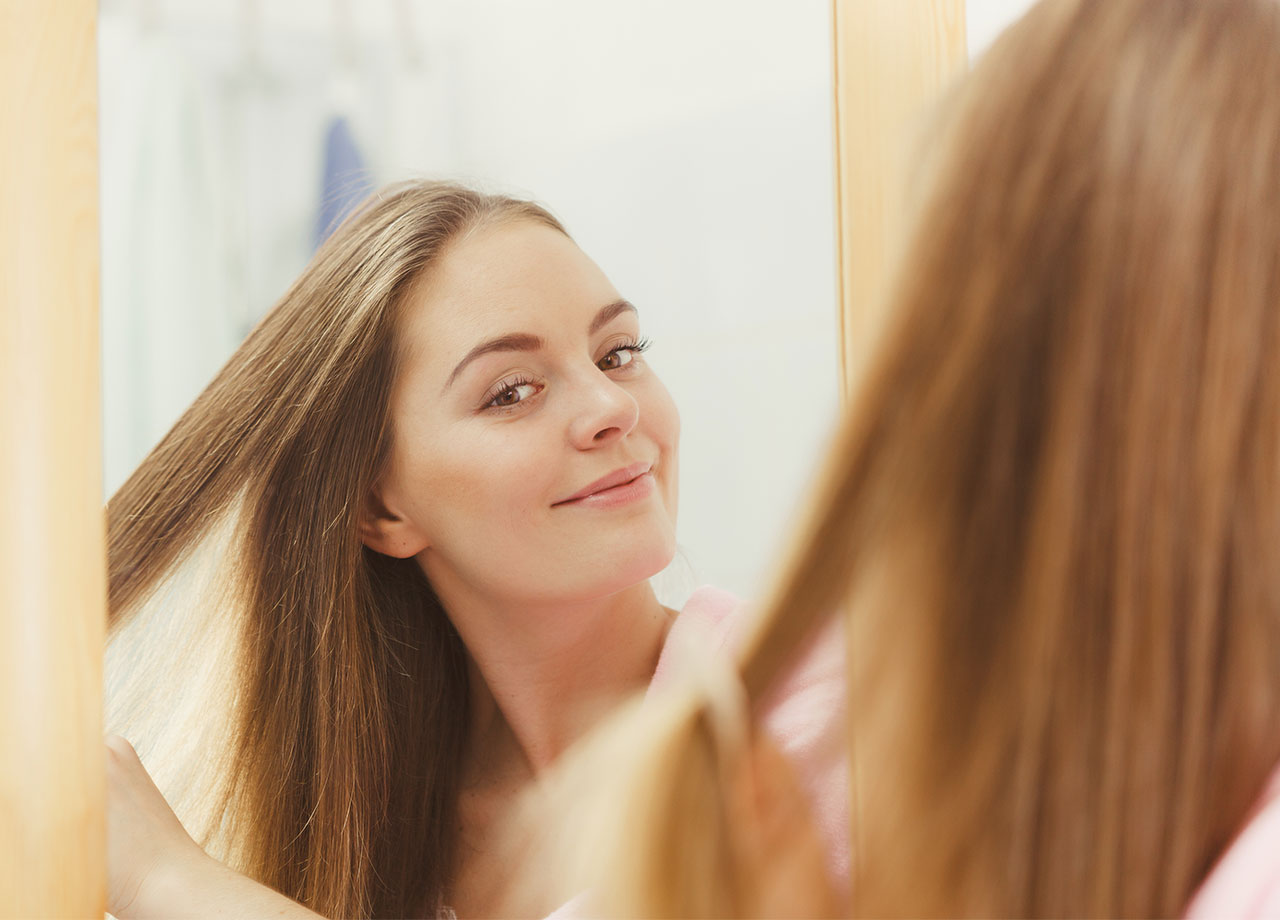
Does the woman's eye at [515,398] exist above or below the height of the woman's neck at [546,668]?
above

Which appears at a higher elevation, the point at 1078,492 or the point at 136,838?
the point at 1078,492

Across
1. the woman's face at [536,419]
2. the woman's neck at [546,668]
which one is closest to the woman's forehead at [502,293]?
the woman's face at [536,419]

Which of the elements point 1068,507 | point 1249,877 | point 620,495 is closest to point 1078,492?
point 1068,507

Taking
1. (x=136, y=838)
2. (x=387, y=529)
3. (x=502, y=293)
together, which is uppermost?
(x=502, y=293)

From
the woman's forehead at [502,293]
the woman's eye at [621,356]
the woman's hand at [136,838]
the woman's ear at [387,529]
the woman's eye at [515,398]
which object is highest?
the woman's forehead at [502,293]

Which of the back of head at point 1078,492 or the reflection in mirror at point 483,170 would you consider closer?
the back of head at point 1078,492

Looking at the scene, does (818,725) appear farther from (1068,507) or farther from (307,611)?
(307,611)

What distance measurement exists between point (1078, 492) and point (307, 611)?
0.40 meters

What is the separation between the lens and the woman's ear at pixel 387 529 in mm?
589

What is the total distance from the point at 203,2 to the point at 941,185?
392mm

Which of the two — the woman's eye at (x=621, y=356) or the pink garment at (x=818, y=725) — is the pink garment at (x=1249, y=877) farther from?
the woman's eye at (x=621, y=356)

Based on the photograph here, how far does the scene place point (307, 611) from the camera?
1.98 feet

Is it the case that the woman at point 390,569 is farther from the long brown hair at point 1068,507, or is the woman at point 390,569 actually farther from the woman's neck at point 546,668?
the long brown hair at point 1068,507

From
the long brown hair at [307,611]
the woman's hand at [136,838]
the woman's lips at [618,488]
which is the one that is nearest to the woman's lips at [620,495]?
the woman's lips at [618,488]
